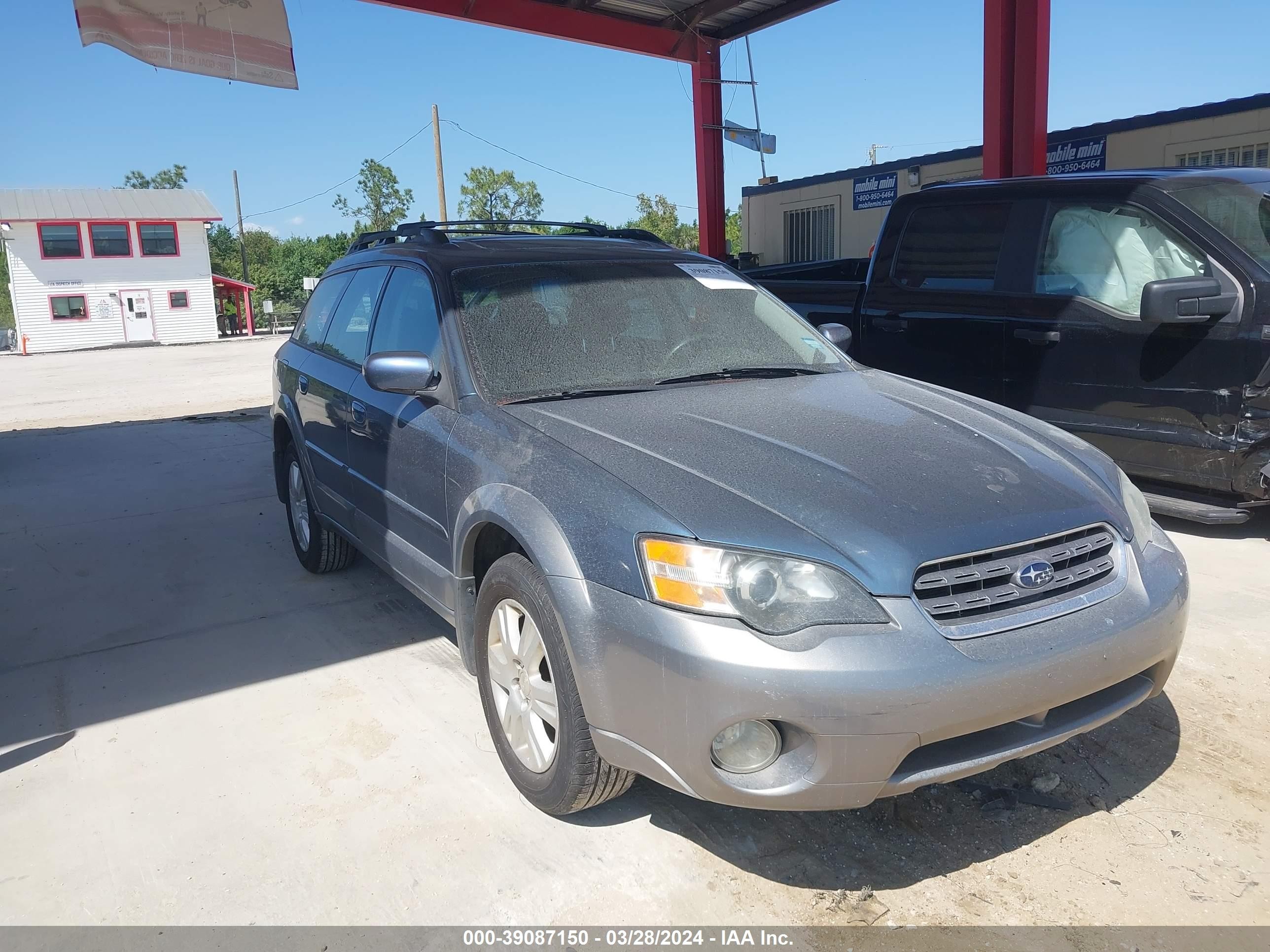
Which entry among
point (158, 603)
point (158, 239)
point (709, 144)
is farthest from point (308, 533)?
point (158, 239)

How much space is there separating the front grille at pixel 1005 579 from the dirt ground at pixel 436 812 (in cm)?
75

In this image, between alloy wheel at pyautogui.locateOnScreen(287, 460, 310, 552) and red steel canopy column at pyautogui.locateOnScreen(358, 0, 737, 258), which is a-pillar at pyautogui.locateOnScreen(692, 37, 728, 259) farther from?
alloy wheel at pyautogui.locateOnScreen(287, 460, 310, 552)

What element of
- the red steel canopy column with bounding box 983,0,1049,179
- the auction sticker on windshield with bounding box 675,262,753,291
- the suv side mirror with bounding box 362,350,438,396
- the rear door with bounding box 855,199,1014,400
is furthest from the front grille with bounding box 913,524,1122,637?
the red steel canopy column with bounding box 983,0,1049,179

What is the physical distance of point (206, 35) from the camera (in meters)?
8.88

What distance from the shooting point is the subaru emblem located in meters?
2.34

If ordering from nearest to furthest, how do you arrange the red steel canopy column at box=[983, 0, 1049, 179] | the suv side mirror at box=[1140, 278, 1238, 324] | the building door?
1. the suv side mirror at box=[1140, 278, 1238, 324]
2. the red steel canopy column at box=[983, 0, 1049, 179]
3. the building door

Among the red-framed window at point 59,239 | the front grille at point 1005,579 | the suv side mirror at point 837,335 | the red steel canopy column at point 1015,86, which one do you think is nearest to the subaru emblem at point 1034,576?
the front grille at point 1005,579

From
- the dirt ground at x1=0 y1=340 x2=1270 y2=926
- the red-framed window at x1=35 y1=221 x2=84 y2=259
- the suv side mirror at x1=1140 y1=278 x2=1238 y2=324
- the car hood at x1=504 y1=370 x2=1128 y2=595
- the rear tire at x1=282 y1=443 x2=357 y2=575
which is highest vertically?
the red-framed window at x1=35 y1=221 x2=84 y2=259

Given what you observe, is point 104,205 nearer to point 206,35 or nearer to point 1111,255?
point 206,35

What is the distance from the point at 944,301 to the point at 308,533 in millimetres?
4083

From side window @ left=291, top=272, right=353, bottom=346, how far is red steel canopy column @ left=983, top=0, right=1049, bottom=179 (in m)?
6.05

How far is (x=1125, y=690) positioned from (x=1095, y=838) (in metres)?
0.44

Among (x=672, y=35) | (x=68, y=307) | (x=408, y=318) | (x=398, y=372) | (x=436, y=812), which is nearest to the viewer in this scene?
(x=436, y=812)

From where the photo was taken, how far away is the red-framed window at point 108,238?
43.1 metres
